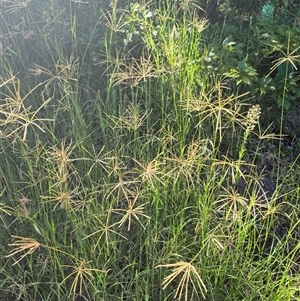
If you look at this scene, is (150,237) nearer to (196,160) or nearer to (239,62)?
(196,160)

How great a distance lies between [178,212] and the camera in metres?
1.83

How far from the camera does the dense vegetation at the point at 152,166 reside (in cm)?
171

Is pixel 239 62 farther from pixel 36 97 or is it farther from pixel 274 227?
pixel 36 97

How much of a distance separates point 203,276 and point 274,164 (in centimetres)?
85

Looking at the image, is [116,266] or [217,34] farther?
[217,34]

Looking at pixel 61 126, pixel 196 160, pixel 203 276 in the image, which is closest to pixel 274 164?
pixel 196 160

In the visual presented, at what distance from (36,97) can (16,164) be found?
0.44 meters

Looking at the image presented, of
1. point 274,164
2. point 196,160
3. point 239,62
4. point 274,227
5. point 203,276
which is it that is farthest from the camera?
point 274,164

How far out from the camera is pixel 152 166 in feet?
5.33

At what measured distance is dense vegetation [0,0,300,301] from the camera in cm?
171

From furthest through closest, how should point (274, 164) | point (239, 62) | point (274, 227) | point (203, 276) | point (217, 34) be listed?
point (217, 34)
point (274, 164)
point (239, 62)
point (274, 227)
point (203, 276)

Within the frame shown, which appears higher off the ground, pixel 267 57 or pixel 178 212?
pixel 267 57

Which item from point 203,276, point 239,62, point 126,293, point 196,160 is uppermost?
point 239,62

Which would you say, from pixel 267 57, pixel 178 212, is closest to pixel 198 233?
pixel 178 212
